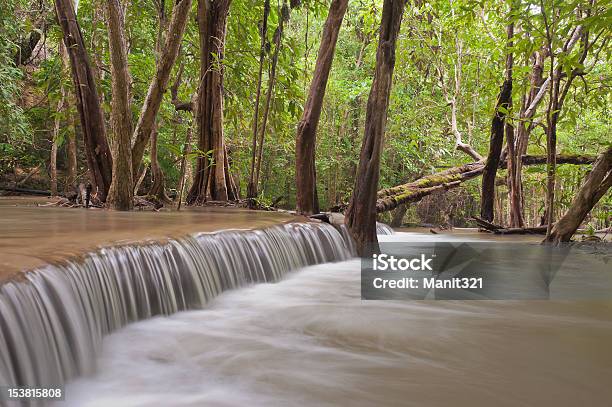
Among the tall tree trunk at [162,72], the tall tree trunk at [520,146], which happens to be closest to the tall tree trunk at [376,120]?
the tall tree trunk at [162,72]

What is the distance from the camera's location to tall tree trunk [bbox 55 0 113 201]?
289 inches

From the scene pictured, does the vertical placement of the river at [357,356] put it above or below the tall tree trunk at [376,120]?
below

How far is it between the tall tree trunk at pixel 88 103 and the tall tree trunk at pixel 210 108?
2100mm

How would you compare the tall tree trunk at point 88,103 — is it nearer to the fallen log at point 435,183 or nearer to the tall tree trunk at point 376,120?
the tall tree trunk at point 376,120

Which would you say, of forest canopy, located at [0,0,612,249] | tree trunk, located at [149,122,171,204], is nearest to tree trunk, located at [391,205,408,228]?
forest canopy, located at [0,0,612,249]

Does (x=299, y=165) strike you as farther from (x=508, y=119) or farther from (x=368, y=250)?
(x=508, y=119)

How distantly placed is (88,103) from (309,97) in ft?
10.5

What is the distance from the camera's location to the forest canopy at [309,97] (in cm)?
661

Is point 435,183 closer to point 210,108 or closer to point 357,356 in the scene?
point 210,108

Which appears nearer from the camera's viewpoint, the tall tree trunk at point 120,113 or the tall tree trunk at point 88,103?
the tall tree trunk at point 120,113

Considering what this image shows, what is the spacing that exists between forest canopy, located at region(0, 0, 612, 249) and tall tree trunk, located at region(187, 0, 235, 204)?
0.09ft

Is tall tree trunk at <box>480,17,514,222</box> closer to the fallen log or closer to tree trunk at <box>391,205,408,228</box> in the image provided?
the fallen log

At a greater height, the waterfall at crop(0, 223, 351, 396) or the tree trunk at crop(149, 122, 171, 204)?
the tree trunk at crop(149, 122, 171, 204)

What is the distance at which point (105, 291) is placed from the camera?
9.30 feet
